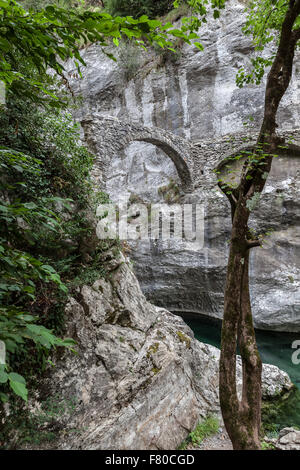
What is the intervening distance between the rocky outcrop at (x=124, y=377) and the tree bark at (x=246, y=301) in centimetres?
124

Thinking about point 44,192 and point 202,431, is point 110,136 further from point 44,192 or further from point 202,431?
point 202,431

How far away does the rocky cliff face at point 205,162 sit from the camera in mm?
9359

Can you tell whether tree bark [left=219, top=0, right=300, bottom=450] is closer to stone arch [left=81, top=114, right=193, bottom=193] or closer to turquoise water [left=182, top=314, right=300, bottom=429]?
turquoise water [left=182, top=314, right=300, bottom=429]

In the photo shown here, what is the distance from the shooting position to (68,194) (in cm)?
417

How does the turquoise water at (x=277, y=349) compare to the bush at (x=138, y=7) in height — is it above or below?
below

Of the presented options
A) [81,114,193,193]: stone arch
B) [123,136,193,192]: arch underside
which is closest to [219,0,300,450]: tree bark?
[81,114,193,193]: stone arch

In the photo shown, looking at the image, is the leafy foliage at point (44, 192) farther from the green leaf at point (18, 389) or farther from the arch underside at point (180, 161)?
the arch underside at point (180, 161)

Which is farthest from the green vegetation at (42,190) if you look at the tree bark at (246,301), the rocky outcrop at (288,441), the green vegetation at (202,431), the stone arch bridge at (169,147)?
the stone arch bridge at (169,147)

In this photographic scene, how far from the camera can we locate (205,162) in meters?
12.2

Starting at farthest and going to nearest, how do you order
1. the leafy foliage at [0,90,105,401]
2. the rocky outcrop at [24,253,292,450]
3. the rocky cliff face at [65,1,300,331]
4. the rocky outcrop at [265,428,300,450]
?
the rocky cliff face at [65,1,300,331], the rocky outcrop at [265,428,300,450], the leafy foliage at [0,90,105,401], the rocky outcrop at [24,253,292,450]

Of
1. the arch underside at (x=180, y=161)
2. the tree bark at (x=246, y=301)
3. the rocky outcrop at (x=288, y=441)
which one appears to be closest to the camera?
the tree bark at (x=246, y=301)

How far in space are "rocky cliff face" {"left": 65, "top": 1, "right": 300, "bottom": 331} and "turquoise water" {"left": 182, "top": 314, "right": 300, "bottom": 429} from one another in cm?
Answer: 35

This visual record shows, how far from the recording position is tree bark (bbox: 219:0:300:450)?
2359 millimetres

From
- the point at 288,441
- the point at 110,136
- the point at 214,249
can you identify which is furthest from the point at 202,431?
the point at 110,136
